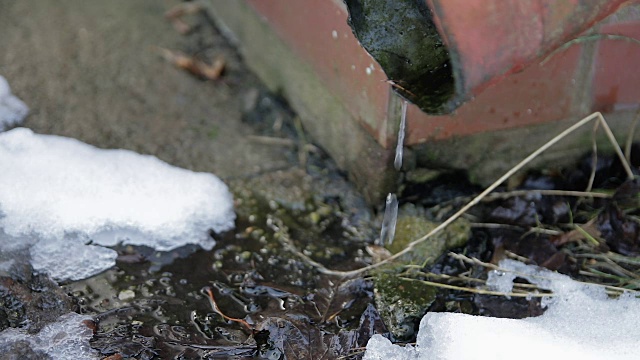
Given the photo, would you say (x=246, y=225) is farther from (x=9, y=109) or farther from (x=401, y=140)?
(x=9, y=109)

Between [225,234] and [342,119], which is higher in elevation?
[342,119]

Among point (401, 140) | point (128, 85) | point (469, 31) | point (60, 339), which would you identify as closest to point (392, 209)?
point (401, 140)

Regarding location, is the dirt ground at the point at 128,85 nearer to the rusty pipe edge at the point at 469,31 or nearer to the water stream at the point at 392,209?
the water stream at the point at 392,209

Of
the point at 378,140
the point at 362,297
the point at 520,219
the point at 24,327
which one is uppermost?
the point at 378,140

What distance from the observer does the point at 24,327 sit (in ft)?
5.84

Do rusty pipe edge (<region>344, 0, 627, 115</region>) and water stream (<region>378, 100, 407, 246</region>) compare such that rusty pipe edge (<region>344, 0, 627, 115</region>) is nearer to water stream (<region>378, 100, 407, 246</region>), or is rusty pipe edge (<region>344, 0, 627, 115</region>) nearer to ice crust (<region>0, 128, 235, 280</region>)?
water stream (<region>378, 100, 407, 246</region>)

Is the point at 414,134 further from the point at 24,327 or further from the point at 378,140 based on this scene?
the point at 24,327

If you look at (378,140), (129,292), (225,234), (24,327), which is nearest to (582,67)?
(378,140)

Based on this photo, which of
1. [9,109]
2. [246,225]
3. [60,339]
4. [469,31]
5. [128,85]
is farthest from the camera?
[128,85]

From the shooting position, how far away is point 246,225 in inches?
88.8

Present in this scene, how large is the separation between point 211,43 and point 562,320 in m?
1.96

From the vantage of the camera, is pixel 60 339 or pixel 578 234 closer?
pixel 60 339

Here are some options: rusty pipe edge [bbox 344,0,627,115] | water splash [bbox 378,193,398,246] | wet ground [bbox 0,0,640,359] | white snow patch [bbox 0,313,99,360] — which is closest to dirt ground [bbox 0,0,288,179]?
wet ground [bbox 0,0,640,359]

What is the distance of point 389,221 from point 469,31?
2.76 ft
